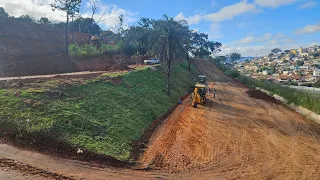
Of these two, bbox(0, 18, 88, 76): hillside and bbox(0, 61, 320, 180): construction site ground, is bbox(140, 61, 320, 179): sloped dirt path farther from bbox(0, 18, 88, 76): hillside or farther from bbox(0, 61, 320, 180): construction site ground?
bbox(0, 18, 88, 76): hillside

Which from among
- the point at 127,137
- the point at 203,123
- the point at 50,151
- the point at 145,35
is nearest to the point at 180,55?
the point at 203,123

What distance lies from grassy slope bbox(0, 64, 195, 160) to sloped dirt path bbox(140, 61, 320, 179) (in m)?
1.86

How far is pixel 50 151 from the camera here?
1261cm

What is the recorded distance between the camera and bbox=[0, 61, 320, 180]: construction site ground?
11328 mm

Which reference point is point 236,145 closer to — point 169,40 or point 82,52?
point 169,40

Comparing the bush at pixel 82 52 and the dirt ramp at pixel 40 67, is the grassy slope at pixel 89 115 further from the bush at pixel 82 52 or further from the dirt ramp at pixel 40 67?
the bush at pixel 82 52

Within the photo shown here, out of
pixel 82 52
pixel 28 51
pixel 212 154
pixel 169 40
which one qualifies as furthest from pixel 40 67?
pixel 212 154

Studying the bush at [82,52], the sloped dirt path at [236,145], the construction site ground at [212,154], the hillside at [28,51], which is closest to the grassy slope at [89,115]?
the construction site ground at [212,154]

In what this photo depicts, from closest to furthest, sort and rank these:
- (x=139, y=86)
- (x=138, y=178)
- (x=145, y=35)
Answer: (x=138, y=178) < (x=139, y=86) < (x=145, y=35)

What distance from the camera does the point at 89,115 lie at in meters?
16.7

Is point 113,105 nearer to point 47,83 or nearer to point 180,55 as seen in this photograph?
point 47,83

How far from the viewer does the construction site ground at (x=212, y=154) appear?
11.3 meters

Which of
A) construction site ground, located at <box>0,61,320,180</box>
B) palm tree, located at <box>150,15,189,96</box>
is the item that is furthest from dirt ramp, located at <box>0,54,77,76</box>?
construction site ground, located at <box>0,61,320,180</box>

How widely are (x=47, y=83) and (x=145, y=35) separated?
39401mm
